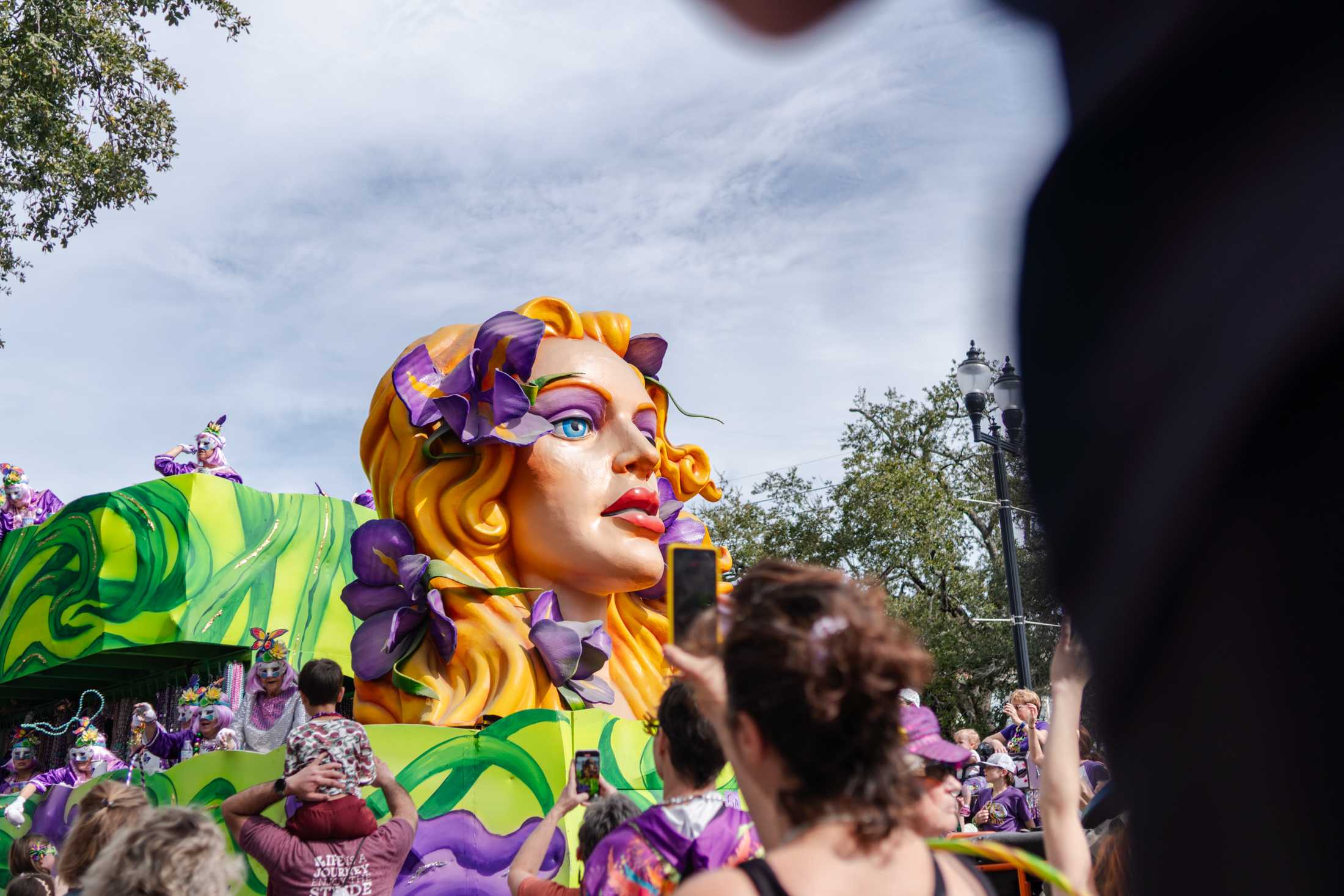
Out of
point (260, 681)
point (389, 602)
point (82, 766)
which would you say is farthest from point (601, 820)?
point (82, 766)

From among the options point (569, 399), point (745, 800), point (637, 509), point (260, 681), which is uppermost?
point (569, 399)

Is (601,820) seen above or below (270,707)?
below

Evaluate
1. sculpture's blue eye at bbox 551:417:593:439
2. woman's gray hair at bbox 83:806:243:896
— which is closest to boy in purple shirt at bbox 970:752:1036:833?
sculpture's blue eye at bbox 551:417:593:439

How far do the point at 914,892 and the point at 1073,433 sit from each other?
0.77 meters

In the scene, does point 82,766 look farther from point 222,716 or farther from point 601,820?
point 601,820

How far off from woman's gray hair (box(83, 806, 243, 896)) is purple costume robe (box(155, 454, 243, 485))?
12157mm

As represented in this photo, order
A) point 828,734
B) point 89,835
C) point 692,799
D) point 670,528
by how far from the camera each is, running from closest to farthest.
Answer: point 828,734 → point 692,799 → point 89,835 → point 670,528

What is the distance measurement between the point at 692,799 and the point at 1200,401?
1978 mm

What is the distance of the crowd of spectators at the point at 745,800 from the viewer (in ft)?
4.79

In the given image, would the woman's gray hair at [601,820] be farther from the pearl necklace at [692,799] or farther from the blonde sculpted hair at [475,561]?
the blonde sculpted hair at [475,561]

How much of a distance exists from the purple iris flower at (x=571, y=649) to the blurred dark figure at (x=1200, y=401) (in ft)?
18.5

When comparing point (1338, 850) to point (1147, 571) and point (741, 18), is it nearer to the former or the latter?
point (1147, 571)

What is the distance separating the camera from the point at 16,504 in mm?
15680

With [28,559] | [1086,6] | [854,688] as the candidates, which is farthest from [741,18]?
[28,559]
